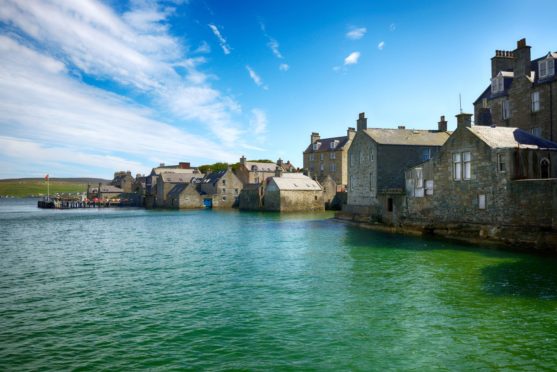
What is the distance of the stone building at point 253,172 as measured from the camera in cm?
9362

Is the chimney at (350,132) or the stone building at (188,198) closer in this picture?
the chimney at (350,132)

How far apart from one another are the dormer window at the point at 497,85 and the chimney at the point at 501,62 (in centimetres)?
92

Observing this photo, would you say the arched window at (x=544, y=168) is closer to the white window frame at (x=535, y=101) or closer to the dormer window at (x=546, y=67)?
the white window frame at (x=535, y=101)

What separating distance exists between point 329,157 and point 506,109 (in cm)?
4757

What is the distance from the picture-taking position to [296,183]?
7162cm

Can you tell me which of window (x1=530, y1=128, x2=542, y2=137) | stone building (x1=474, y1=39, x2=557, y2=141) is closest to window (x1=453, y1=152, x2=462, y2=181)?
stone building (x1=474, y1=39, x2=557, y2=141)

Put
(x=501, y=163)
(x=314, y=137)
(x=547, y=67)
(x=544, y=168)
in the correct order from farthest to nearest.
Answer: (x=314, y=137) < (x=547, y=67) < (x=544, y=168) < (x=501, y=163)

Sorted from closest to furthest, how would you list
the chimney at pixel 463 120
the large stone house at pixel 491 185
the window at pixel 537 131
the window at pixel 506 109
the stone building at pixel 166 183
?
the large stone house at pixel 491 185 → the chimney at pixel 463 120 → the window at pixel 537 131 → the window at pixel 506 109 → the stone building at pixel 166 183

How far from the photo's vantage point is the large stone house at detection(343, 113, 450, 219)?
41031mm

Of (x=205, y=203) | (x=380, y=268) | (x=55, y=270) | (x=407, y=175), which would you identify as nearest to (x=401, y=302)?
(x=380, y=268)

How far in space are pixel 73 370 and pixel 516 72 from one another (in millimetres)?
39819

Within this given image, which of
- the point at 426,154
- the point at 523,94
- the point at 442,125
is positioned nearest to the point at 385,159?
the point at 426,154

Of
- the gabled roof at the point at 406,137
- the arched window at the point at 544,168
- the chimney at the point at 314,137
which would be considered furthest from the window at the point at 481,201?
the chimney at the point at 314,137

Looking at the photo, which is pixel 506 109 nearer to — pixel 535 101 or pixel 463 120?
pixel 535 101
